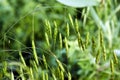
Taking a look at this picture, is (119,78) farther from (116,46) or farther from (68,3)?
(68,3)

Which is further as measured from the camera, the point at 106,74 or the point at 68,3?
the point at 106,74

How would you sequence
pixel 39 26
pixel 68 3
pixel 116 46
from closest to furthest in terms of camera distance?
1. pixel 68 3
2. pixel 116 46
3. pixel 39 26

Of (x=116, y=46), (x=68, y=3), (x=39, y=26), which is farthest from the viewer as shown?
(x=39, y=26)

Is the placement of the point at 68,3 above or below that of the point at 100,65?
above

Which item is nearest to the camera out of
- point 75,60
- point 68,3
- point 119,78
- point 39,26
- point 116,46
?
point 68,3

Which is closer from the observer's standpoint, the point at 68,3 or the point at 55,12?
the point at 68,3

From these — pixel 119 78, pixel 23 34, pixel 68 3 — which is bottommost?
pixel 119 78

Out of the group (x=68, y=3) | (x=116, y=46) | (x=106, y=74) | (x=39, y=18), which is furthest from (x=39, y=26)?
(x=68, y=3)

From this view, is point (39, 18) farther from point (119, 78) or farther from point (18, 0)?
point (119, 78)

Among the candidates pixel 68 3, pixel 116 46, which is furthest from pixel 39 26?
pixel 68 3
